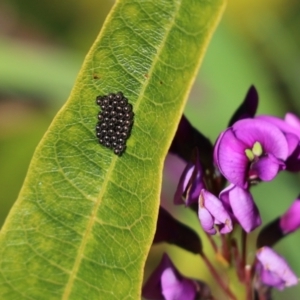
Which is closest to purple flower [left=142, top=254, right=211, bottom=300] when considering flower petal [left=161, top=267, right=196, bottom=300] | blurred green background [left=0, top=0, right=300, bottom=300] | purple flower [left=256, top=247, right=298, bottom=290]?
flower petal [left=161, top=267, right=196, bottom=300]

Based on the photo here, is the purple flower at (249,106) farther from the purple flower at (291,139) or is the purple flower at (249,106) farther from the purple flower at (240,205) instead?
the purple flower at (240,205)

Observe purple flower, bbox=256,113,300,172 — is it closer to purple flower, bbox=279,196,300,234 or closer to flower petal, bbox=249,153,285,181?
flower petal, bbox=249,153,285,181

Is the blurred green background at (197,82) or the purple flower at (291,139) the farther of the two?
the blurred green background at (197,82)

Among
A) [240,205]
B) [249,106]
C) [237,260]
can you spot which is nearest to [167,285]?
[237,260]

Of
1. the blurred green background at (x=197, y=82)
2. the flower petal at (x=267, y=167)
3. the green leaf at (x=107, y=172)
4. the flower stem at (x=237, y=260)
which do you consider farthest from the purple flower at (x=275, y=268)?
the blurred green background at (x=197, y=82)

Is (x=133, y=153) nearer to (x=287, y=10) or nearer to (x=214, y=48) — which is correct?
(x=214, y=48)

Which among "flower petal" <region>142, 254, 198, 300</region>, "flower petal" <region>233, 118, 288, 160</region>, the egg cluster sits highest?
"flower petal" <region>233, 118, 288, 160</region>
